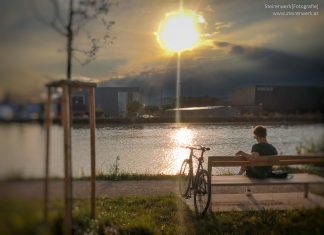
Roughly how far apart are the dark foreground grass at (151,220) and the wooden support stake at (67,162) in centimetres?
12

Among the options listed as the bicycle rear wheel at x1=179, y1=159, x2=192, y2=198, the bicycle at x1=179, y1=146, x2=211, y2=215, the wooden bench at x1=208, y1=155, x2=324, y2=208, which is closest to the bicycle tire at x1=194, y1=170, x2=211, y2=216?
the bicycle at x1=179, y1=146, x2=211, y2=215

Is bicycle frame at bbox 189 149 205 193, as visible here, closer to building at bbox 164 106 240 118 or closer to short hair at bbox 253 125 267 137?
building at bbox 164 106 240 118

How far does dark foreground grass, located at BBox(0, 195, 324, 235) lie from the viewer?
4.84 meters

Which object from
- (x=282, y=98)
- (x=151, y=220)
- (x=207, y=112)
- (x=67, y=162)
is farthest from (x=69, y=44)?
(x=282, y=98)

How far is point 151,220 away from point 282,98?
8.92 ft

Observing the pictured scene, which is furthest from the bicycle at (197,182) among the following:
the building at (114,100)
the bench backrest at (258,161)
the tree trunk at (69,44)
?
the tree trunk at (69,44)

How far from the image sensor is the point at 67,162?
4.99 meters

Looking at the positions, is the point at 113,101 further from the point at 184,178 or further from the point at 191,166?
the point at 184,178

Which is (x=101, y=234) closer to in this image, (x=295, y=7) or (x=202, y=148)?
(x=202, y=148)

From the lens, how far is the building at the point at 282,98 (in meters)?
7.25

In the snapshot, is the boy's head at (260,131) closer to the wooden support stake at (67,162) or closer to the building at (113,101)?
the building at (113,101)

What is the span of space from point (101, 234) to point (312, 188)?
3410 mm

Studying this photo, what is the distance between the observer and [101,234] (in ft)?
18.4

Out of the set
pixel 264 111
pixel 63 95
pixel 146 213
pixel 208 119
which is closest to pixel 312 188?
pixel 264 111
